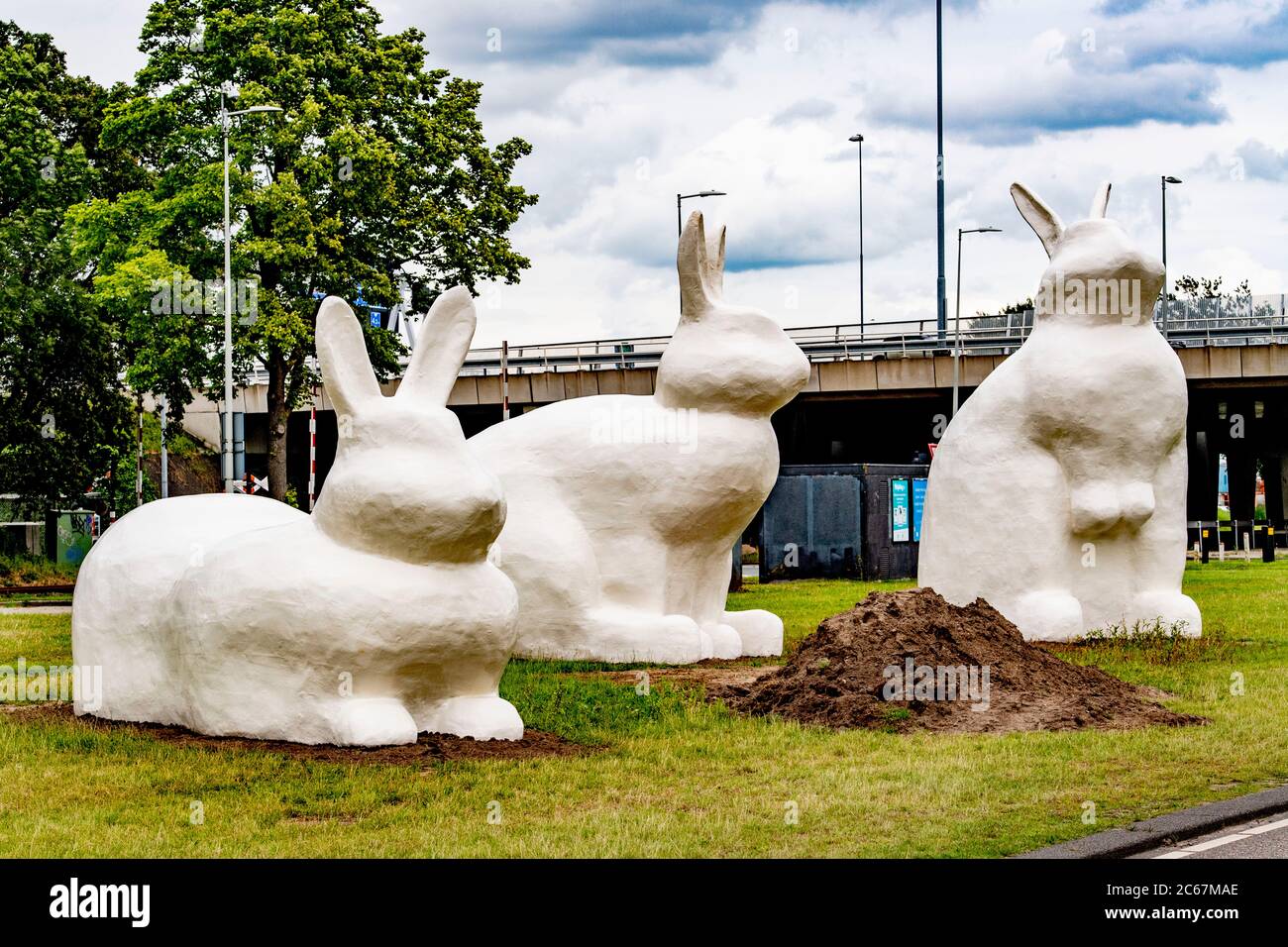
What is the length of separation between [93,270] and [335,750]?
2419cm

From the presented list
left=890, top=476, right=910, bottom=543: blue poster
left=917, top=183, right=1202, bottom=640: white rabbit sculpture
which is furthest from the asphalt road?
left=890, top=476, right=910, bottom=543: blue poster

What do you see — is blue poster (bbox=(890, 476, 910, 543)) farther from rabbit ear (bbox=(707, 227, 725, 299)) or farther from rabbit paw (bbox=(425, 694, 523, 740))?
rabbit paw (bbox=(425, 694, 523, 740))

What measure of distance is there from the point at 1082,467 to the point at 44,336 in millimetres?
17948

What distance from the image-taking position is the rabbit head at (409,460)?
8281 millimetres

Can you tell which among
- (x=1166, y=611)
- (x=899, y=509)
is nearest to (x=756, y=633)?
(x=1166, y=611)

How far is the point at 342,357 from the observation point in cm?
862

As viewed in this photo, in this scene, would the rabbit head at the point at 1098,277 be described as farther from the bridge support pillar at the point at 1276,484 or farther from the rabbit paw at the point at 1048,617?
the bridge support pillar at the point at 1276,484

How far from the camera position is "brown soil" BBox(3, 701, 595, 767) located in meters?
8.12

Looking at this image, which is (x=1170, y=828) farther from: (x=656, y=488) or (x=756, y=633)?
(x=756, y=633)

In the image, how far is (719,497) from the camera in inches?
496

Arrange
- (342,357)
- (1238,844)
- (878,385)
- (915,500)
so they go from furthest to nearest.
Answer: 1. (878,385)
2. (915,500)
3. (342,357)
4. (1238,844)

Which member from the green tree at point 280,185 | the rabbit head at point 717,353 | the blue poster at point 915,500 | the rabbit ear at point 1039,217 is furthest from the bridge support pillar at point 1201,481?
the rabbit head at point 717,353
